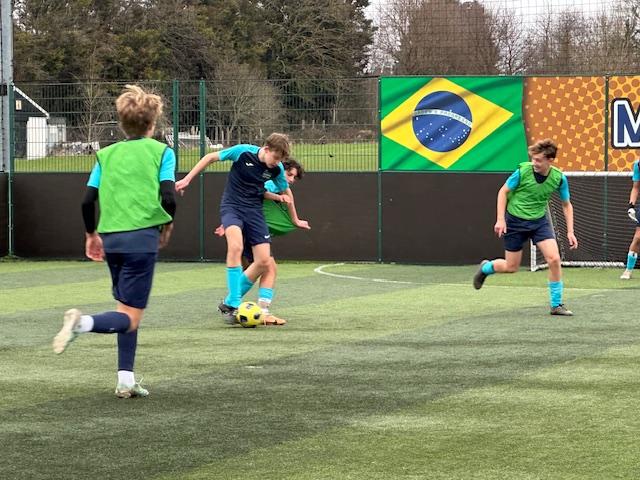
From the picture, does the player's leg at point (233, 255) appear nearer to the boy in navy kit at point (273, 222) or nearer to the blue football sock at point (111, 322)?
the boy in navy kit at point (273, 222)

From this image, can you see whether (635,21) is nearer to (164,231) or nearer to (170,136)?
(170,136)

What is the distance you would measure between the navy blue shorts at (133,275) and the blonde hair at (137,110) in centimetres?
78

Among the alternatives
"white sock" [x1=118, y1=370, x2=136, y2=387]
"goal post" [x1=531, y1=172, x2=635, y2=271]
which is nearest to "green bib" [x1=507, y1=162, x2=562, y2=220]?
"white sock" [x1=118, y1=370, x2=136, y2=387]

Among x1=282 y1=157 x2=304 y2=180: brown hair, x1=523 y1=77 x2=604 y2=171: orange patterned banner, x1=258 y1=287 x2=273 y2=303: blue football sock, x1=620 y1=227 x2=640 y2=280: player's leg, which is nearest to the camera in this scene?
x1=258 y1=287 x2=273 y2=303: blue football sock

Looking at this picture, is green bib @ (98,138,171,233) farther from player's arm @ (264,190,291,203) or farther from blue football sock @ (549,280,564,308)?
blue football sock @ (549,280,564,308)

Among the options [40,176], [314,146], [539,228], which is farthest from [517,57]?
[539,228]

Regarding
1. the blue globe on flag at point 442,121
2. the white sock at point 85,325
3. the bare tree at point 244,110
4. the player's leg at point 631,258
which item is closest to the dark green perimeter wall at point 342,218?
the blue globe on flag at point 442,121

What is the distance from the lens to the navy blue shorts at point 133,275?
7.95 meters

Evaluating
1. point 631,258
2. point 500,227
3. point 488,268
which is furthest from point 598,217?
point 500,227

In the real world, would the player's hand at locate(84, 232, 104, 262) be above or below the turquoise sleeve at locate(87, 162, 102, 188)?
below

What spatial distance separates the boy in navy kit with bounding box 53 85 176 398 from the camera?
7.94 metres

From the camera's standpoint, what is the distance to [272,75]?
4122cm

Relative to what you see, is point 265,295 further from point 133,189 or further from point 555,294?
point 133,189

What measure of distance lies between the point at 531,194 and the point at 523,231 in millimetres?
388
